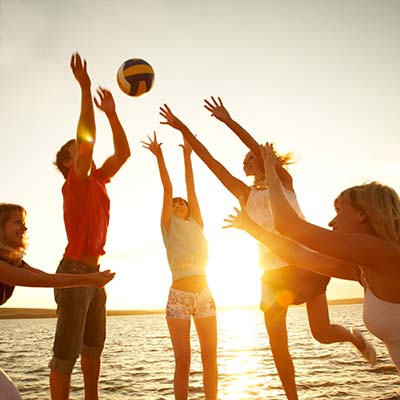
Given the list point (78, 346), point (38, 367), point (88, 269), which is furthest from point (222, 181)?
point (38, 367)

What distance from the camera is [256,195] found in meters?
6.40

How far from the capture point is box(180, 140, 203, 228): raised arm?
294 inches

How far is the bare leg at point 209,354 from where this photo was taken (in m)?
6.32

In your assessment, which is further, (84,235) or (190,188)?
(190,188)

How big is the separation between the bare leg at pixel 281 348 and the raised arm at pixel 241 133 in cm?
160

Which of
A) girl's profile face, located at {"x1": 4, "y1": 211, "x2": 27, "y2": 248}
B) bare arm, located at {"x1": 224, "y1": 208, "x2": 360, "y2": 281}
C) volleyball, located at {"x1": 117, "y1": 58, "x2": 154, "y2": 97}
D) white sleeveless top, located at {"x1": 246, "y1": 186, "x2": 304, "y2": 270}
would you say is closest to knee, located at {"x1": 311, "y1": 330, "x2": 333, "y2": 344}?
white sleeveless top, located at {"x1": 246, "y1": 186, "x2": 304, "y2": 270}

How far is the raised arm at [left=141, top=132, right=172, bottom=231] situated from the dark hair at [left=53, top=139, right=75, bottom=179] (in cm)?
161

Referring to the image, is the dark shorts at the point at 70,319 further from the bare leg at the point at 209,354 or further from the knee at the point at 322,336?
the knee at the point at 322,336

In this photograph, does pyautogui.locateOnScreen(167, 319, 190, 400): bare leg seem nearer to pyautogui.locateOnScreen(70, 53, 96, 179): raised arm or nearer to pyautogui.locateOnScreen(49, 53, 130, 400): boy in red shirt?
pyautogui.locateOnScreen(49, 53, 130, 400): boy in red shirt

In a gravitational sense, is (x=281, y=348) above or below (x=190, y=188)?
below

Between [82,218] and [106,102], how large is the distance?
153 centimetres

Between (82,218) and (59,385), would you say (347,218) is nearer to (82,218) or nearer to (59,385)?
(82,218)

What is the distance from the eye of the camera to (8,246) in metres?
4.86

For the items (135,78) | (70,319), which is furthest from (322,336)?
(135,78)
